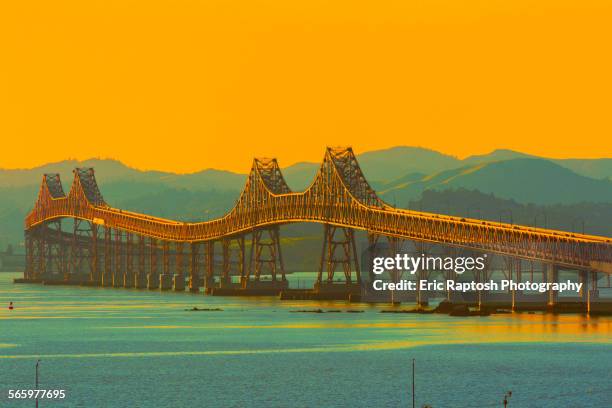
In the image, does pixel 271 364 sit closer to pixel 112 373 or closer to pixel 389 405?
pixel 112 373

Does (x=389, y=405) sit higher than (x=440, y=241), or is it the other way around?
(x=440, y=241)

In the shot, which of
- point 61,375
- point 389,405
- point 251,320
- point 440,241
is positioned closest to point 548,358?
point 389,405

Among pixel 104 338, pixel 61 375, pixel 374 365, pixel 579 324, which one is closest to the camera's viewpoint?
pixel 61 375

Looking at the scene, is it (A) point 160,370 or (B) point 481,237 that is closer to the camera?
(A) point 160,370

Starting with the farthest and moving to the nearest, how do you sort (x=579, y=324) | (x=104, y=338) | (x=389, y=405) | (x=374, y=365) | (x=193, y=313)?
1. (x=193, y=313)
2. (x=579, y=324)
3. (x=104, y=338)
4. (x=374, y=365)
5. (x=389, y=405)

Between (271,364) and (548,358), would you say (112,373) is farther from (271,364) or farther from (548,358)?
(548,358)

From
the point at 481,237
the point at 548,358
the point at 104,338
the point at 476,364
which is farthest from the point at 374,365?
the point at 481,237
